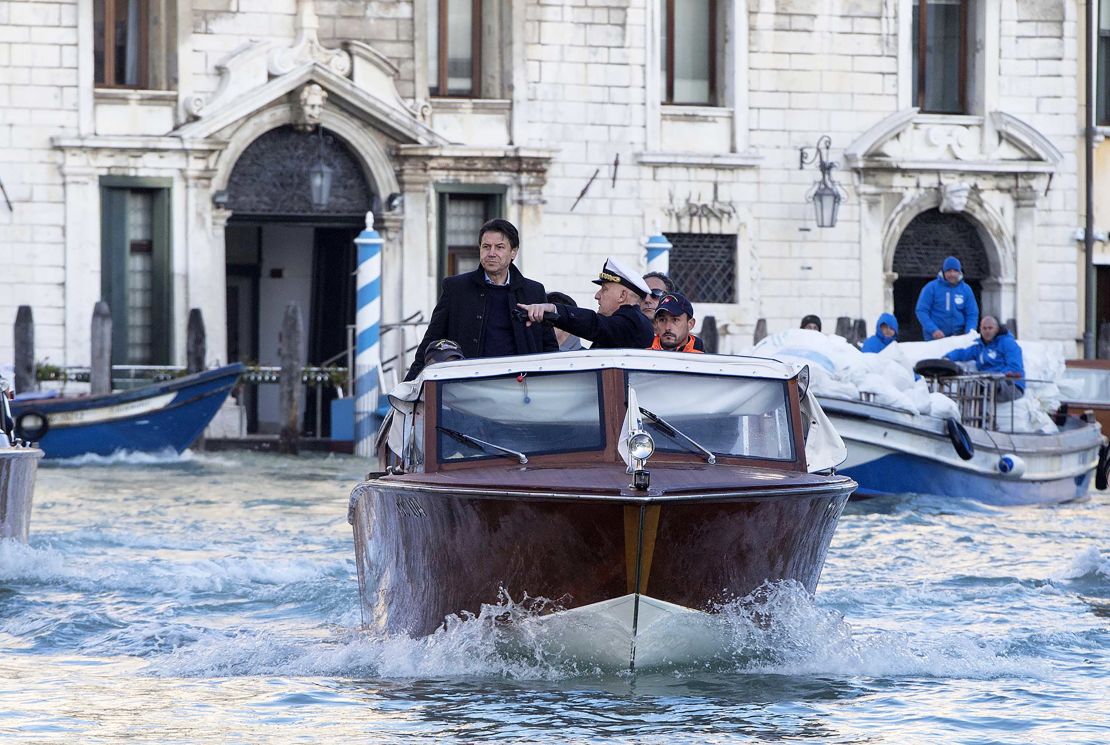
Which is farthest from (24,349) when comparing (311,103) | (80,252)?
(311,103)

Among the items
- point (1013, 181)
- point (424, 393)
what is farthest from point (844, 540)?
point (1013, 181)

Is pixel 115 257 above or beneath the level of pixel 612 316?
above

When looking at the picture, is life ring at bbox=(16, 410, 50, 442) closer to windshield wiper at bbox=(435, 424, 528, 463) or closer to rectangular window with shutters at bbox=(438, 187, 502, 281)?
rectangular window with shutters at bbox=(438, 187, 502, 281)

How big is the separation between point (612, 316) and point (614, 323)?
77 millimetres

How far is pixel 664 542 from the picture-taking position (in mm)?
7801

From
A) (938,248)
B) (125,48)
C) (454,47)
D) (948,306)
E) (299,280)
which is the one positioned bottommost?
(948,306)

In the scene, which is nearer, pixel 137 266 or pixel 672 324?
pixel 672 324

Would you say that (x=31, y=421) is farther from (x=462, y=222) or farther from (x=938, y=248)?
(x=938, y=248)

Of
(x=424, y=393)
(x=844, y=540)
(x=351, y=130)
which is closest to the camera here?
(x=424, y=393)

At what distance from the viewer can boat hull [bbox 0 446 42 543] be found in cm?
1158

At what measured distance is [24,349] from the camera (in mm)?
20609

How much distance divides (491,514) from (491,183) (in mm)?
15779

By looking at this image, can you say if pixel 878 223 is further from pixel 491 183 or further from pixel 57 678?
pixel 57 678

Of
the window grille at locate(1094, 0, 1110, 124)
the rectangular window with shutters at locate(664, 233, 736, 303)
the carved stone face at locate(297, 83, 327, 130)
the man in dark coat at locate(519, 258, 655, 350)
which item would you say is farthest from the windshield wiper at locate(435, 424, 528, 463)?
the window grille at locate(1094, 0, 1110, 124)
